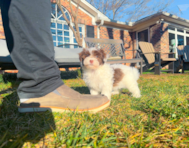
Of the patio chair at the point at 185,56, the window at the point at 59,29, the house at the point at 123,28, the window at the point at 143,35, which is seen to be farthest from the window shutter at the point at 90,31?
the patio chair at the point at 185,56

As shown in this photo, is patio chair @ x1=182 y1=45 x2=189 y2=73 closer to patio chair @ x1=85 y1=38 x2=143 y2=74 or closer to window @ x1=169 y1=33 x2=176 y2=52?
patio chair @ x1=85 y1=38 x2=143 y2=74

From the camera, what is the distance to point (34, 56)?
123 centimetres

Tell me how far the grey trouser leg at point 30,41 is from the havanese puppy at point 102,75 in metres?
0.95

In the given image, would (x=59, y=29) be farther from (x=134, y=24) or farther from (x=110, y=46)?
(x=134, y=24)

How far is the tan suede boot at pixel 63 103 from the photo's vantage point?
4.31ft

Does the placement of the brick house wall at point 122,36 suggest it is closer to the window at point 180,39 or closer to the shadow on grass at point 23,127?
the window at point 180,39

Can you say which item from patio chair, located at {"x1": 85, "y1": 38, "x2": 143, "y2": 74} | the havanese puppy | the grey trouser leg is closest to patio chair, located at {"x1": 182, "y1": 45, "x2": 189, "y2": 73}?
patio chair, located at {"x1": 85, "y1": 38, "x2": 143, "y2": 74}

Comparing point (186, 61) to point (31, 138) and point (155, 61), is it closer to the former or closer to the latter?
point (155, 61)

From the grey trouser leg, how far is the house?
7342 millimetres

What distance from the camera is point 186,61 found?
7.51 meters

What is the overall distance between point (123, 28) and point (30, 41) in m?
12.0

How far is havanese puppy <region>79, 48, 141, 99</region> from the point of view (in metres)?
2.12

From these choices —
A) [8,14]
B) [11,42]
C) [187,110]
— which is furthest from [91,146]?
[8,14]

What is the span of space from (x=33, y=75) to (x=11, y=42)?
1.23 ft
